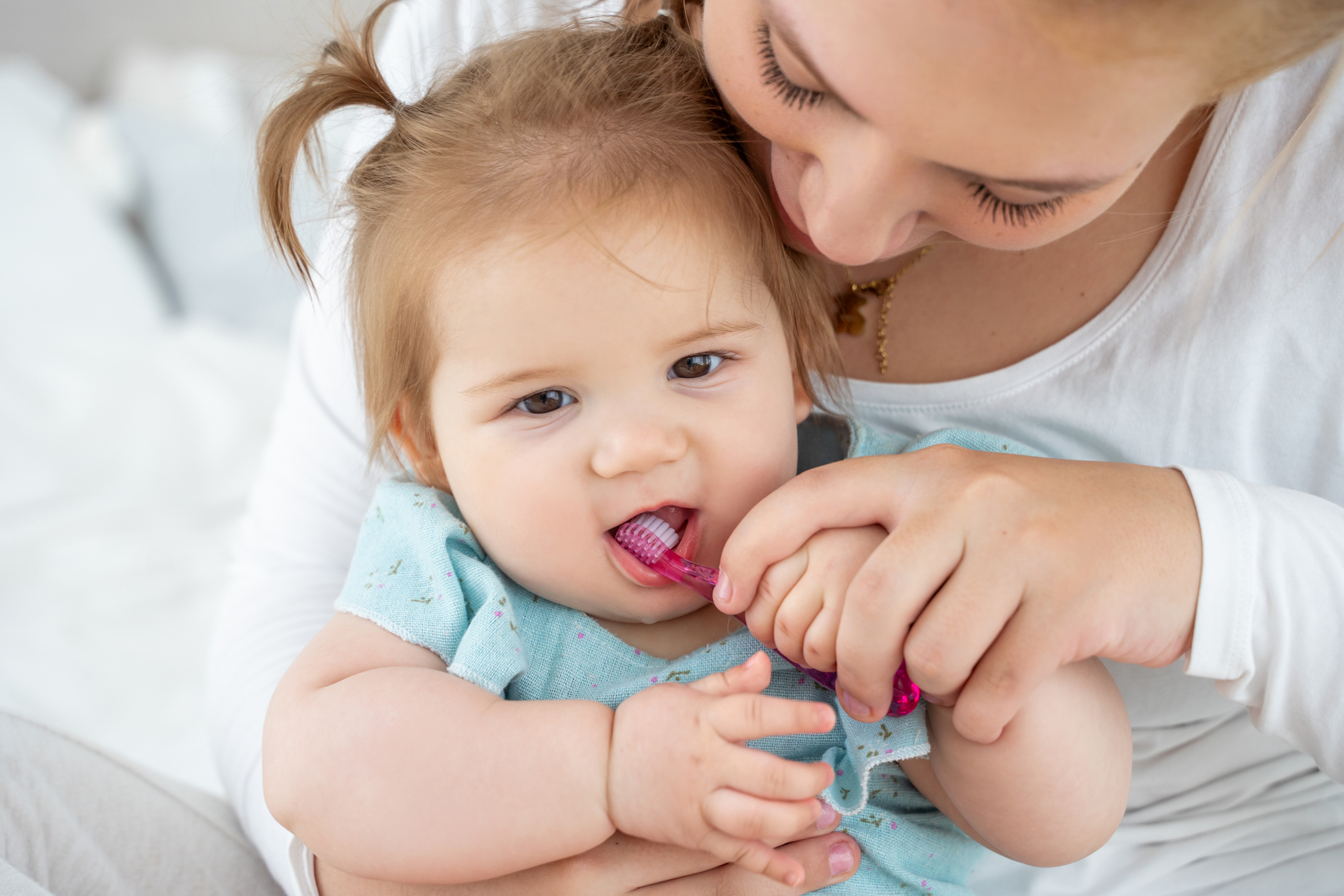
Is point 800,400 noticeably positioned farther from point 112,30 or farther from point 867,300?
point 112,30

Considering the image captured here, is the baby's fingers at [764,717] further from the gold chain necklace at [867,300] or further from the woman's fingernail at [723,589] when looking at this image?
the gold chain necklace at [867,300]

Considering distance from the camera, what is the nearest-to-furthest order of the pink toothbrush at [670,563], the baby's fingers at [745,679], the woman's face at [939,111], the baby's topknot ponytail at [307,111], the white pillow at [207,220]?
the woman's face at [939,111]
the baby's fingers at [745,679]
the pink toothbrush at [670,563]
the baby's topknot ponytail at [307,111]
the white pillow at [207,220]

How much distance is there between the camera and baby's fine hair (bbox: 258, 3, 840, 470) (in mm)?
798

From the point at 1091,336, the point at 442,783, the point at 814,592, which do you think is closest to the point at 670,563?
the point at 814,592

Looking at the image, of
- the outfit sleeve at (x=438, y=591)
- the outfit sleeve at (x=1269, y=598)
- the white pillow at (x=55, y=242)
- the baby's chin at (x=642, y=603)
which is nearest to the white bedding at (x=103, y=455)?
the white pillow at (x=55, y=242)

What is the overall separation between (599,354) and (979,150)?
0.32 m

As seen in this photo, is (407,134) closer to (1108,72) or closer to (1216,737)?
(1108,72)

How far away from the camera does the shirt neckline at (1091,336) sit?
849 millimetres

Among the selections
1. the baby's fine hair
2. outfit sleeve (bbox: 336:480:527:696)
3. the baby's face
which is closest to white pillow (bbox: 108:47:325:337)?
the baby's fine hair

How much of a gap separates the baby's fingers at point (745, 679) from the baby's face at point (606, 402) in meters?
0.14

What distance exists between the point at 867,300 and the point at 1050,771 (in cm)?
51

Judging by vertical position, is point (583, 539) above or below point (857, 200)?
below

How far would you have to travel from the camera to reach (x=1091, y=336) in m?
0.92

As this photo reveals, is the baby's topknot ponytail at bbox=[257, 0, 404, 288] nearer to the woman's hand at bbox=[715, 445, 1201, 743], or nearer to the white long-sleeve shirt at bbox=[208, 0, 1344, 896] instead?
the white long-sleeve shirt at bbox=[208, 0, 1344, 896]
